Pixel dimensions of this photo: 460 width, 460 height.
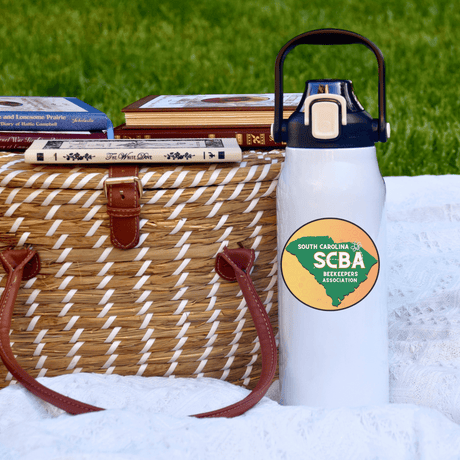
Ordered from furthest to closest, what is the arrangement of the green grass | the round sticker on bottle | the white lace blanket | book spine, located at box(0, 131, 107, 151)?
1. the green grass
2. book spine, located at box(0, 131, 107, 151)
3. the round sticker on bottle
4. the white lace blanket

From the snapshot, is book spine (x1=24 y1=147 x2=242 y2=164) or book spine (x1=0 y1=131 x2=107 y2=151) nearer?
book spine (x1=24 y1=147 x2=242 y2=164)

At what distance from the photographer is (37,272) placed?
975mm

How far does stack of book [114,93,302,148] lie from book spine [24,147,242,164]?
0.68 ft

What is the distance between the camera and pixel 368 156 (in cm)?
92

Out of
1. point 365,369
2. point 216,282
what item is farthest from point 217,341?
point 365,369

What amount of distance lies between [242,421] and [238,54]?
100 inches

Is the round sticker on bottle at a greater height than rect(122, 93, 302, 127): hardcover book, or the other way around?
rect(122, 93, 302, 127): hardcover book

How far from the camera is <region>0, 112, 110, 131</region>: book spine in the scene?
1141 millimetres

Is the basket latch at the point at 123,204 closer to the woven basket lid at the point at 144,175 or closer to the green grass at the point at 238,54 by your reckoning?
the woven basket lid at the point at 144,175

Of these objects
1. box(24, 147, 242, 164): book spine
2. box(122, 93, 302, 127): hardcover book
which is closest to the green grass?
box(122, 93, 302, 127): hardcover book

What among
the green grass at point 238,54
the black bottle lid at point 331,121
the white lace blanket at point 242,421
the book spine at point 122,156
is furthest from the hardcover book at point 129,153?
the green grass at point 238,54

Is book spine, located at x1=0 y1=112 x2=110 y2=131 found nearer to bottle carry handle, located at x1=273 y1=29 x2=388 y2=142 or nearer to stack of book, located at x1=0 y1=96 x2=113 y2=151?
stack of book, located at x1=0 y1=96 x2=113 y2=151

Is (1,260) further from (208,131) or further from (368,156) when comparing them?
(368,156)

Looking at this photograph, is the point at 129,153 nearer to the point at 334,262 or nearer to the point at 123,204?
the point at 123,204
